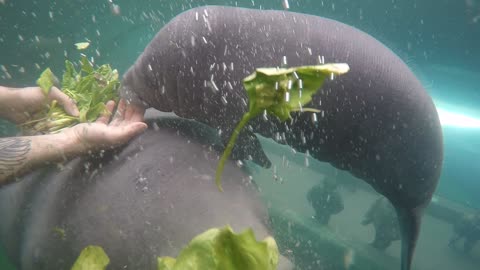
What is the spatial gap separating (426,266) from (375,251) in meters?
2.21

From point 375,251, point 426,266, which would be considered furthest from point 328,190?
point 426,266

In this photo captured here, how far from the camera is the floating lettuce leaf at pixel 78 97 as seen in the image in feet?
8.70

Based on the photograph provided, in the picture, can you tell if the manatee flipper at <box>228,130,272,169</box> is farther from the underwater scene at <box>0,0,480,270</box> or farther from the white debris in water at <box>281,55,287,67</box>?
the white debris in water at <box>281,55,287,67</box>

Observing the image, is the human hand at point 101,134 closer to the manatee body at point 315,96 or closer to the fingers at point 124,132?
the fingers at point 124,132

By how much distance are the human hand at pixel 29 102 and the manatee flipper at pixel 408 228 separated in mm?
2877

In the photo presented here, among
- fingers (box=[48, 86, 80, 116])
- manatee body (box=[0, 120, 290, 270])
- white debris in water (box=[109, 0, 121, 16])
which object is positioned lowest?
manatee body (box=[0, 120, 290, 270])

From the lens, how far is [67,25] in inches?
576

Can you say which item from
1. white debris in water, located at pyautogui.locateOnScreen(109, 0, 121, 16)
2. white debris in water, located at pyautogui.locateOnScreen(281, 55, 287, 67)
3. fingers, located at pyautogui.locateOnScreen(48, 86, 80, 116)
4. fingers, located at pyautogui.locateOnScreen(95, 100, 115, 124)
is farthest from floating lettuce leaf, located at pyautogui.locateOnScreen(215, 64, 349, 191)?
white debris in water, located at pyautogui.locateOnScreen(109, 0, 121, 16)

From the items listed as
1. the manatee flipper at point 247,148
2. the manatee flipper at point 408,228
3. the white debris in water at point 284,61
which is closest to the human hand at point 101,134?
the manatee flipper at point 247,148

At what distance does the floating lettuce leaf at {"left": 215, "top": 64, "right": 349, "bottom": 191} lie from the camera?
960mm

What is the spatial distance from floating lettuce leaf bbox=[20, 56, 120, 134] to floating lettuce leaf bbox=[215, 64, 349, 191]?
6.15 feet

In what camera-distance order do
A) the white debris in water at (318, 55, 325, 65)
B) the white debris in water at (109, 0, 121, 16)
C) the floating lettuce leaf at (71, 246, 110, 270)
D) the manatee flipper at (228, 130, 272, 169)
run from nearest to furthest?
the floating lettuce leaf at (71, 246, 110, 270) < the white debris in water at (318, 55, 325, 65) < the manatee flipper at (228, 130, 272, 169) < the white debris in water at (109, 0, 121, 16)

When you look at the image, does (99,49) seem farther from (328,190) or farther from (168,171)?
(168,171)

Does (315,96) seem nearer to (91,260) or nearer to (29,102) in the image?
(91,260)
